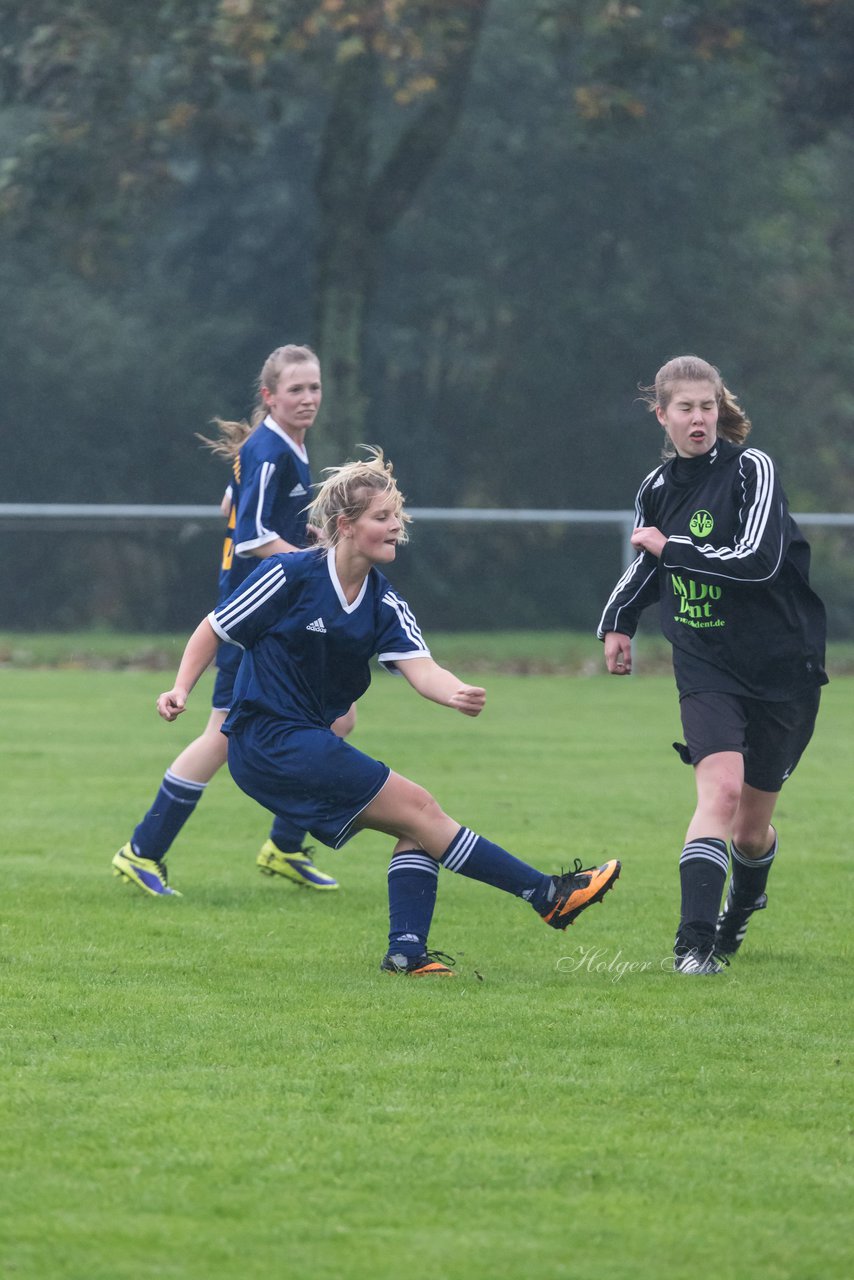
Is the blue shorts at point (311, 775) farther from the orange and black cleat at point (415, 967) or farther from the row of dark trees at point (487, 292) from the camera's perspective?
the row of dark trees at point (487, 292)

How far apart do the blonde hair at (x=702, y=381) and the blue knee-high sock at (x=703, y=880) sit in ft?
4.13

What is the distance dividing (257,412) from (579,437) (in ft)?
69.0

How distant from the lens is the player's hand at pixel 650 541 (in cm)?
582

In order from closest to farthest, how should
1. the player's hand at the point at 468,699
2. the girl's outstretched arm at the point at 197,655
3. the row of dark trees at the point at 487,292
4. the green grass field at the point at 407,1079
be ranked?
the green grass field at the point at 407,1079
the player's hand at the point at 468,699
the girl's outstretched arm at the point at 197,655
the row of dark trees at the point at 487,292

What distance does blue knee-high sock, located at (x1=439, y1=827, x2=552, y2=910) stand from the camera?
18.3 feet

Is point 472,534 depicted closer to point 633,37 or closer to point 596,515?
point 596,515

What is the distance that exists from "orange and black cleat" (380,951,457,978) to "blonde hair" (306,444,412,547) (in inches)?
48.2

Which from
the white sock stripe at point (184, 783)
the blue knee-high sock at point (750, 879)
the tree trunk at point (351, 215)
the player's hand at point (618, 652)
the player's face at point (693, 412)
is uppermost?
the tree trunk at point (351, 215)

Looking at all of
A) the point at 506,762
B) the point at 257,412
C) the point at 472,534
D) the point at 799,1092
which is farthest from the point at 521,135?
the point at 799,1092

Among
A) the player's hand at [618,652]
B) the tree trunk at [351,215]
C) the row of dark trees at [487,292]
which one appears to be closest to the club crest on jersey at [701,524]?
the player's hand at [618,652]

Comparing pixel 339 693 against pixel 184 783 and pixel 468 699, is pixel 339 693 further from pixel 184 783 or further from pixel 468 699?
pixel 184 783

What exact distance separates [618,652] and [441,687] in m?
0.83

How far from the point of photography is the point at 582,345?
28.0m

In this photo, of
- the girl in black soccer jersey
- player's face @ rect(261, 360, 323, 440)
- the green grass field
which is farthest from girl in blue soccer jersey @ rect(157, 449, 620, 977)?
player's face @ rect(261, 360, 323, 440)
